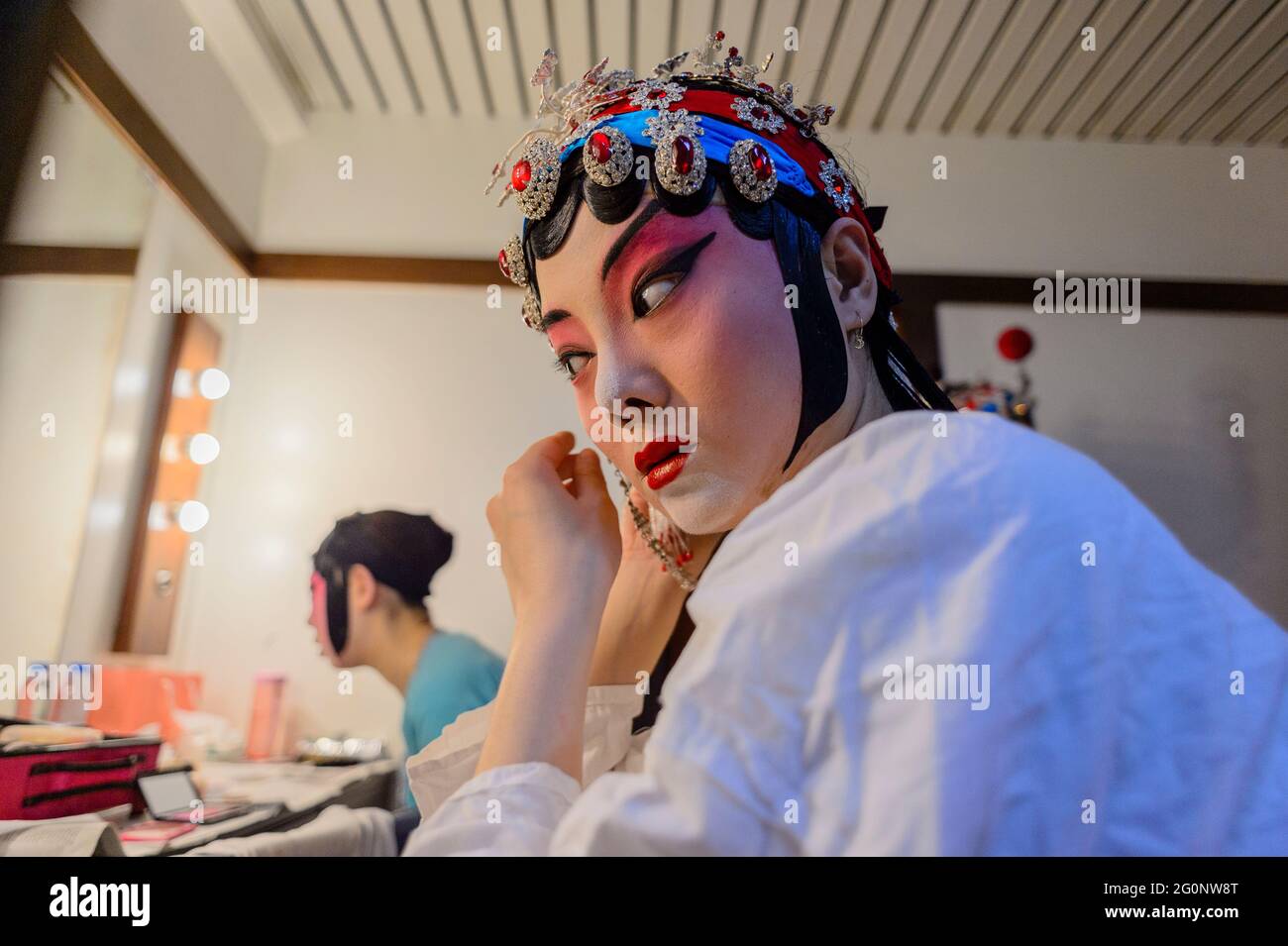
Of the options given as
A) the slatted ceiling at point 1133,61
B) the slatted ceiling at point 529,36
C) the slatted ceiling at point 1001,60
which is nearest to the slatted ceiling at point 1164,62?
the slatted ceiling at point 1133,61

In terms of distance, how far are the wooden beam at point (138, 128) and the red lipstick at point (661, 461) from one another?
2.06 metres

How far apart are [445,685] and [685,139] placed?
5.27 feet

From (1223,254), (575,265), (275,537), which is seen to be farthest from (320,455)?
(1223,254)

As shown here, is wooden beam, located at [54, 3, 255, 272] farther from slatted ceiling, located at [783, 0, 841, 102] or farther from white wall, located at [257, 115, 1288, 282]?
slatted ceiling, located at [783, 0, 841, 102]

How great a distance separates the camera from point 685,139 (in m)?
0.76

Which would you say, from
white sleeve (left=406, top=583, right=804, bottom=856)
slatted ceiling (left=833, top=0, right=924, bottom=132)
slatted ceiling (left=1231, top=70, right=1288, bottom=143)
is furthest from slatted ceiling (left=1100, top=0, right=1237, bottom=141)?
white sleeve (left=406, top=583, right=804, bottom=856)

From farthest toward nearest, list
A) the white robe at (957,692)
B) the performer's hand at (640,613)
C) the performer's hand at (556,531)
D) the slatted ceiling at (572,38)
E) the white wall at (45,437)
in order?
1. the slatted ceiling at (572,38)
2. the white wall at (45,437)
3. the performer's hand at (640,613)
4. the performer's hand at (556,531)
5. the white robe at (957,692)

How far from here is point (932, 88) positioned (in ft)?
8.87

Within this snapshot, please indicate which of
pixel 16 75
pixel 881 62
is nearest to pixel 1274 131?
pixel 881 62

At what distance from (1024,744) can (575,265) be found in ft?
1.94

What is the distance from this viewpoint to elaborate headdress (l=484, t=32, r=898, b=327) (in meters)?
0.76

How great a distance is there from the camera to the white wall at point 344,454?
8.75ft

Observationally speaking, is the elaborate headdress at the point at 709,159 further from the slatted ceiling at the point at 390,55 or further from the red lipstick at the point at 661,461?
the slatted ceiling at the point at 390,55

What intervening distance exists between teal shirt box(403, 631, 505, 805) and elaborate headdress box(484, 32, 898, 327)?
1.31 m
